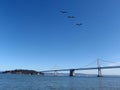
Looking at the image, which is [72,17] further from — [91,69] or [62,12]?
[91,69]

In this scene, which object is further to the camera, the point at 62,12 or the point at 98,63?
the point at 98,63

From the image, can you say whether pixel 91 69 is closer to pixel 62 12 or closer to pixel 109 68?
pixel 109 68

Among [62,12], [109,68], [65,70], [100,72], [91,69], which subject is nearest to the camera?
[62,12]

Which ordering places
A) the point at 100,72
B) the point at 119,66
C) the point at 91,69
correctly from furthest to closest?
the point at 100,72
the point at 91,69
the point at 119,66

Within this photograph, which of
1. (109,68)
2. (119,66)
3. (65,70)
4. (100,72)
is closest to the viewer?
(119,66)

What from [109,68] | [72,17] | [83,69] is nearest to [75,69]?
[83,69]

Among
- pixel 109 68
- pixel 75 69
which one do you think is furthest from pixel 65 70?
pixel 109 68

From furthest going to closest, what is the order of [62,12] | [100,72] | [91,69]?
[100,72] → [91,69] → [62,12]

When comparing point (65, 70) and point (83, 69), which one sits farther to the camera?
point (65, 70)
